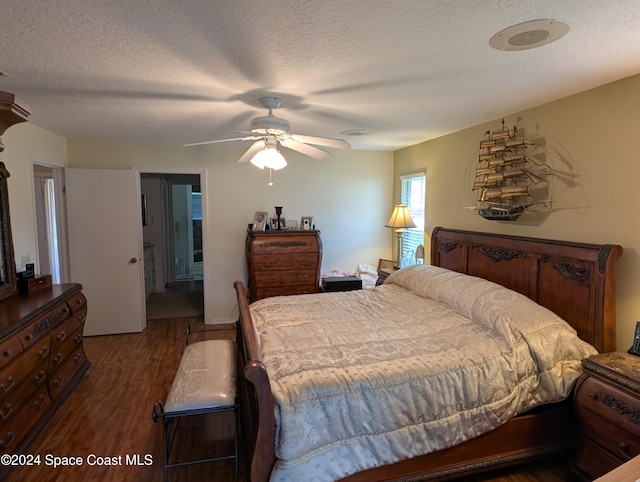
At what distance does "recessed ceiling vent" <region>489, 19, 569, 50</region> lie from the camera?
1522 mm

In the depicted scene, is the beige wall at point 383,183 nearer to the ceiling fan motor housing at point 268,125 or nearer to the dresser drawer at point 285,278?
the dresser drawer at point 285,278

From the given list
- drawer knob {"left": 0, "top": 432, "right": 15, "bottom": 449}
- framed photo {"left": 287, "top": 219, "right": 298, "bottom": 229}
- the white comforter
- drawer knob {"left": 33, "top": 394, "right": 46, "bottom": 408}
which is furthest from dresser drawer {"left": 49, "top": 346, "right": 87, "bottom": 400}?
framed photo {"left": 287, "top": 219, "right": 298, "bottom": 229}

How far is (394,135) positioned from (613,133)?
1991 mm

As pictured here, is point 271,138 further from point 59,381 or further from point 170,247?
point 170,247

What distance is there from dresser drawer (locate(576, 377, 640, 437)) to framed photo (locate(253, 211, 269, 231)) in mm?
3463

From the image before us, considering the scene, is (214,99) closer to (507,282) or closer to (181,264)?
(507,282)

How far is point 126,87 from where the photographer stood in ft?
7.56

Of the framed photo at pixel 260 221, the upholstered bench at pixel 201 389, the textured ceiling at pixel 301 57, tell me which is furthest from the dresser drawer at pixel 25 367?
the framed photo at pixel 260 221

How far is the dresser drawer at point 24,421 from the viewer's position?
2082 millimetres

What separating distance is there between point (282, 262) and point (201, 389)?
2.31m

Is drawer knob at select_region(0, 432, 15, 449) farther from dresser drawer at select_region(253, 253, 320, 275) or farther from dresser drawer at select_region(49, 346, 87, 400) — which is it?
dresser drawer at select_region(253, 253, 320, 275)

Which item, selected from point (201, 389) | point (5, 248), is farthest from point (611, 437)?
point (5, 248)

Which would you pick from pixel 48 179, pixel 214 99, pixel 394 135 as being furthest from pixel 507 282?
pixel 48 179

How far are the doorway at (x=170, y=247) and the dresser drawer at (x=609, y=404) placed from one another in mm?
4320
